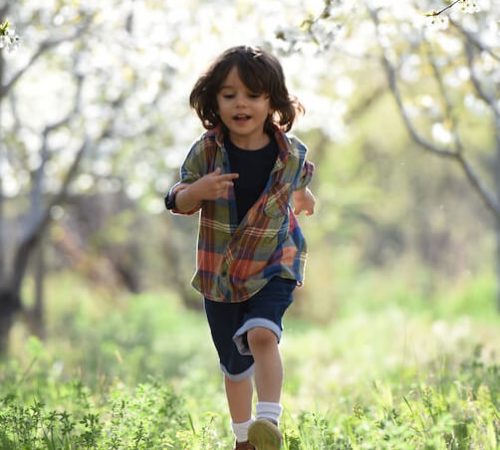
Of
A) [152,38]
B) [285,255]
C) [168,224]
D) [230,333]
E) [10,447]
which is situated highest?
[168,224]

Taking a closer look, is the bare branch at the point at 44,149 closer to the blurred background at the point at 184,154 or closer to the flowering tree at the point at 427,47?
the blurred background at the point at 184,154

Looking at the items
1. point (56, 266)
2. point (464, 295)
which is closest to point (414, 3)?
point (464, 295)

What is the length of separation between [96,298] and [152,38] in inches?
513

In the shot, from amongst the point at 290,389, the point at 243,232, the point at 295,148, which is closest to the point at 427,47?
the point at 290,389

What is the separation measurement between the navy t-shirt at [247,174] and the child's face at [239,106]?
9 centimetres

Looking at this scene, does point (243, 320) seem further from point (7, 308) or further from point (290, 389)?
point (7, 308)

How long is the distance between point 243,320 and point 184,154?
1040 cm

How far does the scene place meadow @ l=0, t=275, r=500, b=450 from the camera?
3471 mm

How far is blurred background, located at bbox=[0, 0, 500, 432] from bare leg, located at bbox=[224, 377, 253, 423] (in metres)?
0.96

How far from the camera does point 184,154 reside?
1386 centimetres

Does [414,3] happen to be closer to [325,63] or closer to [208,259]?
[208,259]

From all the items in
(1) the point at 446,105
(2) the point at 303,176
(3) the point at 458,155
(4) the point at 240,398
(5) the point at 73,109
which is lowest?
(4) the point at 240,398

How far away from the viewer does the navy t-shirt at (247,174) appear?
12.0 ft

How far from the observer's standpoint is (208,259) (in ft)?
12.0
